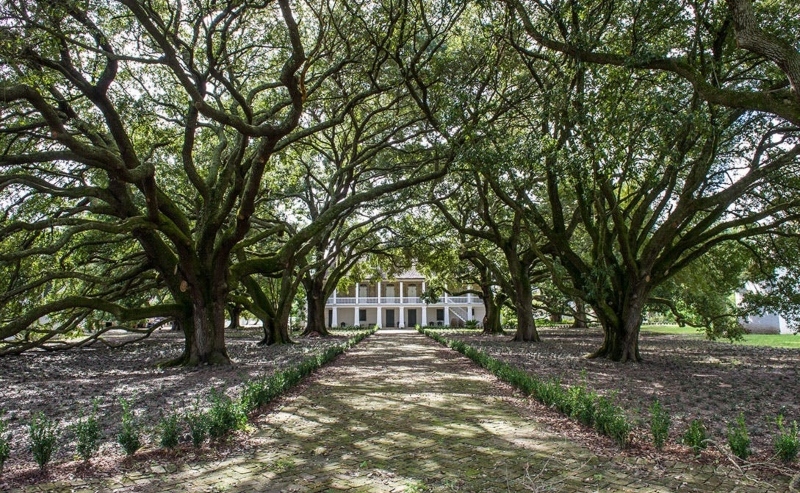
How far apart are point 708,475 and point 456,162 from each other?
7.20 metres

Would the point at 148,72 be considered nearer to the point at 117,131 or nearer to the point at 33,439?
the point at 117,131

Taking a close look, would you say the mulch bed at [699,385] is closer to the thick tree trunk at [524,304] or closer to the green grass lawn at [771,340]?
the green grass lawn at [771,340]

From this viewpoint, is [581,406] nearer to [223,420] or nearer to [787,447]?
[787,447]

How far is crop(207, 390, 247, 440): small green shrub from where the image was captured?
5.12 metres

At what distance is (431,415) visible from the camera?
679cm

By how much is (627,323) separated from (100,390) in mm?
11566

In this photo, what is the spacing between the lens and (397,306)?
4950 cm

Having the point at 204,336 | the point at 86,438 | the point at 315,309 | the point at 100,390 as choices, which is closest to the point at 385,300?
the point at 315,309

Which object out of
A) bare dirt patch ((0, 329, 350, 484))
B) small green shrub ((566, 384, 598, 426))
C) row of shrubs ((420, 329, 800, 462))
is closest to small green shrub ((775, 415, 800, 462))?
row of shrubs ((420, 329, 800, 462))

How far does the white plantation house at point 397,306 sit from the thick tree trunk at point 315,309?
22232 mm

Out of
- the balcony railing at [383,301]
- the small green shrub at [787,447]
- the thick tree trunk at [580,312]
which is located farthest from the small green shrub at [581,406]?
the balcony railing at [383,301]

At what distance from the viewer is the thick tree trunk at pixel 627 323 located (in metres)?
12.5

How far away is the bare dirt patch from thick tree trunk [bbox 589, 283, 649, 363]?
8231 millimetres

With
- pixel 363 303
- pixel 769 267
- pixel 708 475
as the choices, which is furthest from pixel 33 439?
pixel 363 303
